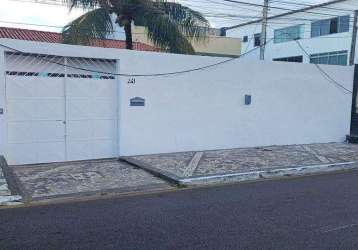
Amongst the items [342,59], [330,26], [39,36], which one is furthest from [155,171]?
[330,26]

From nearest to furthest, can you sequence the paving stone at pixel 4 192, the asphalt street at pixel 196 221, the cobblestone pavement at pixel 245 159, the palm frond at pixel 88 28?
the asphalt street at pixel 196 221
the paving stone at pixel 4 192
the cobblestone pavement at pixel 245 159
the palm frond at pixel 88 28

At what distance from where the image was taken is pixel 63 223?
5836mm

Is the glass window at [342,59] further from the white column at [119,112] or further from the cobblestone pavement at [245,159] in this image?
the white column at [119,112]

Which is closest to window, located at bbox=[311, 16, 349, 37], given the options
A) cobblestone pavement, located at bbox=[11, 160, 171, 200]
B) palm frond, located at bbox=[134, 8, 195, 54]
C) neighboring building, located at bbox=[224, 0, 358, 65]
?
neighboring building, located at bbox=[224, 0, 358, 65]

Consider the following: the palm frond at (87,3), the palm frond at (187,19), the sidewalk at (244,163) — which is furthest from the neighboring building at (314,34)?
the palm frond at (87,3)

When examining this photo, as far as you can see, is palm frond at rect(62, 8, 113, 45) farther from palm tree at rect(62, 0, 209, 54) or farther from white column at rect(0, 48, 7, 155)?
white column at rect(0, 48, 7, 155)

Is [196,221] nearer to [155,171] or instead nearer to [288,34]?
[155,171]

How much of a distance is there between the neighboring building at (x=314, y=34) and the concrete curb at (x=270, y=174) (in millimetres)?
30361

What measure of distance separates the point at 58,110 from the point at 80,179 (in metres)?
2.50

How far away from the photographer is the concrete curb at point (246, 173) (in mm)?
8781

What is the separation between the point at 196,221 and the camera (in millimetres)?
5980

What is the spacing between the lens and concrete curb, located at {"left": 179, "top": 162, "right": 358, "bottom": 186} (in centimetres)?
882

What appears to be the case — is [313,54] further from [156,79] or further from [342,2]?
[156,79]

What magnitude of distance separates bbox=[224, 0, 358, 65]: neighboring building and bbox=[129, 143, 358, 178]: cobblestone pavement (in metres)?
28.3
